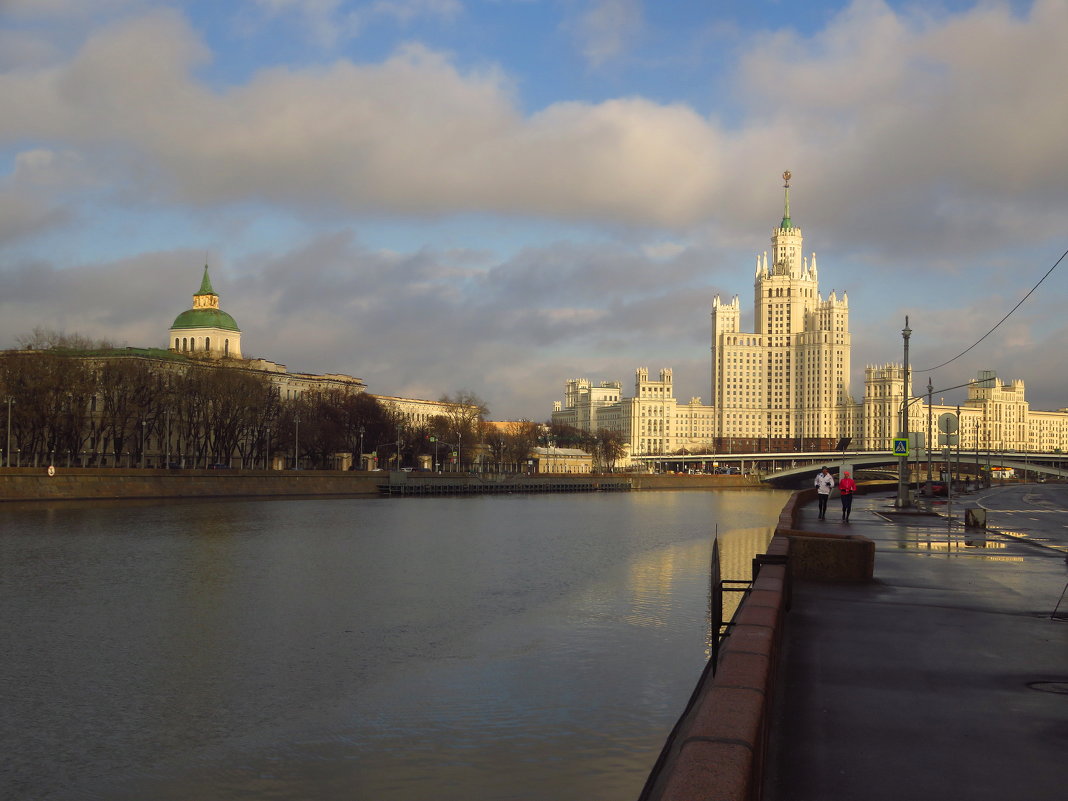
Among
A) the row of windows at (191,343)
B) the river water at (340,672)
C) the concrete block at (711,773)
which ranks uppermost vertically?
the row of windows at (191,343)

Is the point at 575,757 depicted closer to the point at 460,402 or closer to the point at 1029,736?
the point at 1029,736

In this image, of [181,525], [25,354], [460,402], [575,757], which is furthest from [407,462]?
[575,757]

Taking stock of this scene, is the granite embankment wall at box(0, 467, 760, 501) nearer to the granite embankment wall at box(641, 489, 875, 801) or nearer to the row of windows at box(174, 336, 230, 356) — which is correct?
the row of windows at box(174, 336, 230, 356)

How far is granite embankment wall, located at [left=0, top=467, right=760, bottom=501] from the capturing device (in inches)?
2749

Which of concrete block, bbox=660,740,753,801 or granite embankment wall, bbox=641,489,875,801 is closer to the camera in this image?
concrete block, bbox=660,740,753,801

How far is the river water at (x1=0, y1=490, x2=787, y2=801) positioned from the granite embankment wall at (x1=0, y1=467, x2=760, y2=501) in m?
35.6

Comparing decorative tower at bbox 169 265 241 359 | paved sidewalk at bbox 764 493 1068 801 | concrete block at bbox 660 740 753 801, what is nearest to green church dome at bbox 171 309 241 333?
decorative tower at bbox 169 265 241 359

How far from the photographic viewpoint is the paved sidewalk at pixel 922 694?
22.8ft

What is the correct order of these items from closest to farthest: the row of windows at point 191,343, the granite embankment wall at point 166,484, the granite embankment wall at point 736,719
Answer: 1. the granite embankment wall at point 736,719
2. the granite embankment wall at point 166,484
3. the row of windows at point 191,343

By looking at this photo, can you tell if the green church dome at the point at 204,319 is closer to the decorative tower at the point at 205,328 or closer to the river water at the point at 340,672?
the decorative tower at the point at 205,328

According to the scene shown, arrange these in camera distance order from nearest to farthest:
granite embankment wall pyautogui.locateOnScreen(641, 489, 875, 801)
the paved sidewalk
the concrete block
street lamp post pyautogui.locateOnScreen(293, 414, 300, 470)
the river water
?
the concrete block, granite embankment wall pyautogui.locateOnScreen(641, 489, 875, 801), the paved sidewalk, the river water, street lamp post pyautogui.locateOnScreen(293, 414, 300, 470)

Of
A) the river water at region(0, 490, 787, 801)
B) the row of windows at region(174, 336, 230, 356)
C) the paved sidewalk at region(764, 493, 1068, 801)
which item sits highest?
the row of windows at region(174, 336, 230, 356)

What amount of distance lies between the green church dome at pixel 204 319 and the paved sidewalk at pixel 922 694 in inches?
6048

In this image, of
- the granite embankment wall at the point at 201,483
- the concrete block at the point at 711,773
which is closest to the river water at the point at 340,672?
the concrete block at the point at 711,773
